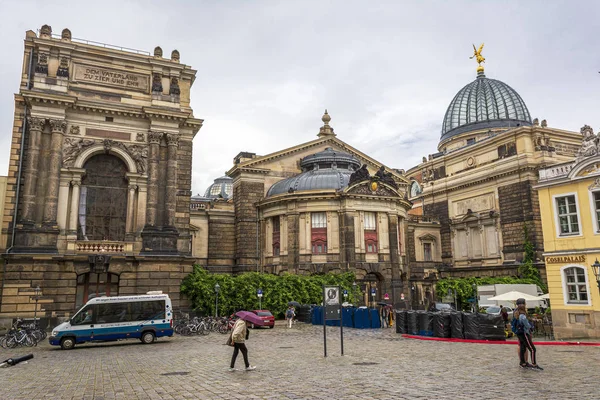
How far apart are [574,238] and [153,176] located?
25.5m

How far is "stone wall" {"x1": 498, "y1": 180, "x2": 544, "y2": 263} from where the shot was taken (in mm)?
50312

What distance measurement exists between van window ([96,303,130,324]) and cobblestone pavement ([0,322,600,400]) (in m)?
1.68

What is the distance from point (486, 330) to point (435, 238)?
130 feet

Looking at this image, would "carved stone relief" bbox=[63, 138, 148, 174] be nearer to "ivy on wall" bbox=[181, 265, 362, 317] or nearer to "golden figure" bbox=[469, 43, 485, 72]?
"ivy on wall" bbox=[181, 265, 362, 317]

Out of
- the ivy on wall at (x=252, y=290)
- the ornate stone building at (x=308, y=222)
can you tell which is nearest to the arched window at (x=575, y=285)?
the ivy on wall at (x=252, y=290)

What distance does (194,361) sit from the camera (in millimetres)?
16719

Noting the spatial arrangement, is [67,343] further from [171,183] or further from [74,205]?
[171,183]

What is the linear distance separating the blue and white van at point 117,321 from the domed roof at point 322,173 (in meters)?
24.7

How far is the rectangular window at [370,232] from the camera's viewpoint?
1821 inches

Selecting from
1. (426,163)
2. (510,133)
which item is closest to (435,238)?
(426,163)

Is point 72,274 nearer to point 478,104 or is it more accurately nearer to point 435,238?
point 435,238

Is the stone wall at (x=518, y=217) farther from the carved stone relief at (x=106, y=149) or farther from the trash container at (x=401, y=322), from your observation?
the carved stone relief at (x=106, y=149)

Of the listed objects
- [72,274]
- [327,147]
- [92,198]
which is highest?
[327,147]

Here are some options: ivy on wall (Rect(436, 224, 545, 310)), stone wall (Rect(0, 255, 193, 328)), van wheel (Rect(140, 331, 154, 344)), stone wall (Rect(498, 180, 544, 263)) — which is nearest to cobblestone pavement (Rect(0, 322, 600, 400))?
van wheel (Rect(140, 331, 154, 344))
